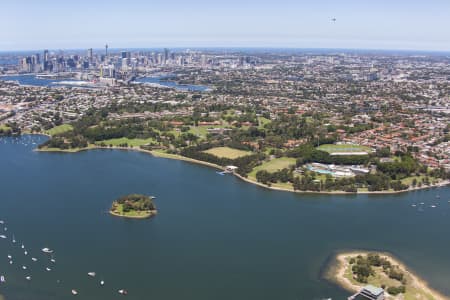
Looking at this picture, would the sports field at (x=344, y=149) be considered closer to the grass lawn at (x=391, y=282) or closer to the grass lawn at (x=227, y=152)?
the grass lawn at (x=227, y=152)

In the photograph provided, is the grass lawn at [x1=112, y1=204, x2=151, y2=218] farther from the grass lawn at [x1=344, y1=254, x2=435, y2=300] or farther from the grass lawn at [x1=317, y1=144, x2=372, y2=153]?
the grass lawn at [x1=317, y1=144, x2=372, y2=153]

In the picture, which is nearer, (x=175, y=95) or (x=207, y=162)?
(x=207, y=162)

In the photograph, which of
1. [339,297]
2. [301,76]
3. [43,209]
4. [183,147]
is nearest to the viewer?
[339,297]

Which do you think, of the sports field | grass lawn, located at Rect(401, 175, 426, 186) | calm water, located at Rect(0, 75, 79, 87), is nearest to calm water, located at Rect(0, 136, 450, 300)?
grass lawn, located at Rect(401, 175, 426, 186)

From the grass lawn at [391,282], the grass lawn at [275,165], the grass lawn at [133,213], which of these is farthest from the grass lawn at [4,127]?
the grass lawn at [391,282]

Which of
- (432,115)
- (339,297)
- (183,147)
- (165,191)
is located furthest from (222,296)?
(432,115)

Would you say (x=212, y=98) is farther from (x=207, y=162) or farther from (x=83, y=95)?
(x=207, y=162)
